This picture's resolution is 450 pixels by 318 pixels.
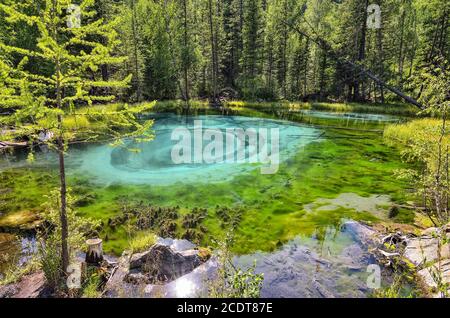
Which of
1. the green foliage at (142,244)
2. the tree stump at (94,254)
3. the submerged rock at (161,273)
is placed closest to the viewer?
the submerged rock at (161,273)

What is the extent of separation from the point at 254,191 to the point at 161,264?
6413 millimetres

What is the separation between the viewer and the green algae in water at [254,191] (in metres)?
9.72

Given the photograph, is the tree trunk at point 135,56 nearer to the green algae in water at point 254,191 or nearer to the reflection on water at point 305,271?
the green algae in water at point 254,191

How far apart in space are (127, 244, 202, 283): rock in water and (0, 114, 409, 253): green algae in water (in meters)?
1.49

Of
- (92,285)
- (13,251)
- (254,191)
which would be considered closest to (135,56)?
(254,191)

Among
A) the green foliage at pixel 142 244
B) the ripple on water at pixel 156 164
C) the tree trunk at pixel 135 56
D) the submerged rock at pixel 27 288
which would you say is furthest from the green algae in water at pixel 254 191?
the tree trunk at pixel 135 56

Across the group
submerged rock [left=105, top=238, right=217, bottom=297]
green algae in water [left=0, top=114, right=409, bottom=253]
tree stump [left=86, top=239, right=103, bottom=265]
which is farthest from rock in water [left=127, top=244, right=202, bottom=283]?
green algae in water [left=0, top=114, right=409, bottom=253]

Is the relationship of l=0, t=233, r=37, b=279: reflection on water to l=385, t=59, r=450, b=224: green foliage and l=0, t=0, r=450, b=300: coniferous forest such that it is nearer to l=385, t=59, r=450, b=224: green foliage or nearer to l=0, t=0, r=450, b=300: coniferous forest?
l=0, t=0, r=450, b=300: coniferous forest

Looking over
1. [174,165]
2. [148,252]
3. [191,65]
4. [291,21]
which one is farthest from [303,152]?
[291,21]

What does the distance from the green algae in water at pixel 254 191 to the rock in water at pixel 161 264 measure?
4.88ft

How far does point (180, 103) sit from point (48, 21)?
34814 millimetres

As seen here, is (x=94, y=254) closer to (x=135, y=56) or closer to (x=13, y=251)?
(x=13, y=251)

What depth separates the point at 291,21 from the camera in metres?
48.8
